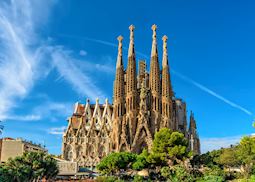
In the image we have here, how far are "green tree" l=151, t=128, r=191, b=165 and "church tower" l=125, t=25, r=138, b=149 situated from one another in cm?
1150

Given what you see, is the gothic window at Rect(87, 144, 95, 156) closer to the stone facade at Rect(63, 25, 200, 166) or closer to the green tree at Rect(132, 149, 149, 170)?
the stone facade at Rect(63, 25, 200, 166)

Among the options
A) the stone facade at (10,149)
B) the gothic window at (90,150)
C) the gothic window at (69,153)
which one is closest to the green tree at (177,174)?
the stone facade at (10,149)

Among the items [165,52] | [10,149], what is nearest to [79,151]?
[10,149]

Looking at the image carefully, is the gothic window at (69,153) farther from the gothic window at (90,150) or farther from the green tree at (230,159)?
the green tree at (230,159)

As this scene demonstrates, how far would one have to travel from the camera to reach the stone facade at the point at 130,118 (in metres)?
64.8

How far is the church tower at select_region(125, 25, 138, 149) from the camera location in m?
65.1

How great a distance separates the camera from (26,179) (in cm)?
3547

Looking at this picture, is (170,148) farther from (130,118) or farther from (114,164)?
(130,118)

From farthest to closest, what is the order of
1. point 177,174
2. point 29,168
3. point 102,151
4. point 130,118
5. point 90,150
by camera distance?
point 90,150, point 102,151, point 130,118, point 177,174, point 29,168

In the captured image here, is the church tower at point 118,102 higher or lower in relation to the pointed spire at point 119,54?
lower

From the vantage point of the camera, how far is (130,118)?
6525 cm

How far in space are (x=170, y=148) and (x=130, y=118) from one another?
48.4 ft

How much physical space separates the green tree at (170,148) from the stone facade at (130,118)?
9.94 metres

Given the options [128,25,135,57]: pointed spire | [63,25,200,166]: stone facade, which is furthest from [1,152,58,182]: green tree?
[128,25,135,57]: pointed spire
